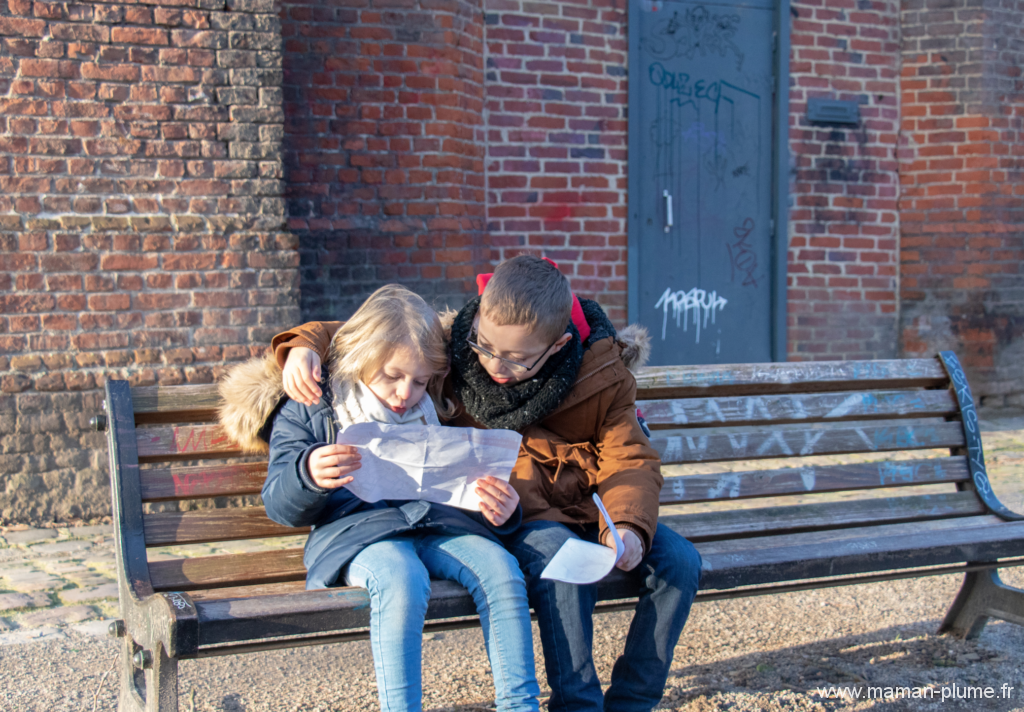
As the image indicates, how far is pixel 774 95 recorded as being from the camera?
651 cm

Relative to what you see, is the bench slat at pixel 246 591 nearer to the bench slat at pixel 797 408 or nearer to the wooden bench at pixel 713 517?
the wooden bench at pixel 713 517

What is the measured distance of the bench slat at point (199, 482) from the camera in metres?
2.40

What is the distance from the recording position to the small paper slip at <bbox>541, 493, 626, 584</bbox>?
194 cm

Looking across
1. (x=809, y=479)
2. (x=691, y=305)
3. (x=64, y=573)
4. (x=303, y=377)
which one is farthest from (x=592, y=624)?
(x=691, y=305)

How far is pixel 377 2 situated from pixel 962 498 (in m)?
4.07

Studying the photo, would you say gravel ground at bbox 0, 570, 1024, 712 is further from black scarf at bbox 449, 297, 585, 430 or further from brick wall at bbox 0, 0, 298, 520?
brick wall at bbox 0, 0, 298, 520

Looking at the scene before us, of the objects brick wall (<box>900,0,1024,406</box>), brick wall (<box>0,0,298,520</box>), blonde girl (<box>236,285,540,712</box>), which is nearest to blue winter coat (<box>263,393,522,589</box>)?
blonde girl (<box>236,285,540,712</box>)

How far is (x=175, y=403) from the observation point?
2.50 m

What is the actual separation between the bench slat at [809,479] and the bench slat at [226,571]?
3.84ft

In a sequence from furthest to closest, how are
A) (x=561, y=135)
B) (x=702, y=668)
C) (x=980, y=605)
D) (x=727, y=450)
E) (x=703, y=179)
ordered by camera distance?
(x=703, y=179) → (x=561, y=135) → (x=980, y=605) → (x=727, y=450) → (x=702, y=668)

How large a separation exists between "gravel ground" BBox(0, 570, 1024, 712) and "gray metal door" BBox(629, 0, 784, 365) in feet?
11.2

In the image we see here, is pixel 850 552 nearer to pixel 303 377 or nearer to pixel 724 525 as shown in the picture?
pixel 724 525

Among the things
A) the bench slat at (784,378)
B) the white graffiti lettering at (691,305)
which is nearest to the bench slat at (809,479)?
the bench slat at (784,378)

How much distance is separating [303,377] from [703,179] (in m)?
4.85
